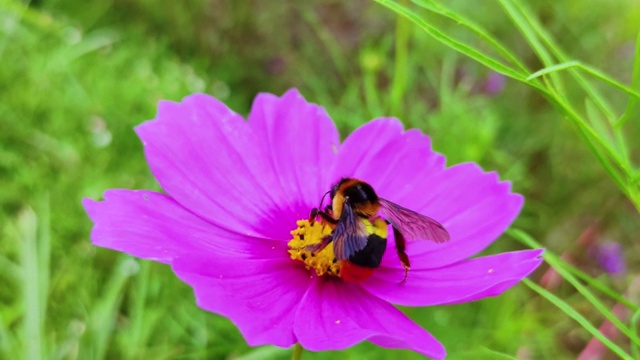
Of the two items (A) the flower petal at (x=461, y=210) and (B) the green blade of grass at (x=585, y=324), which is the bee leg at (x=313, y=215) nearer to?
(A) the flower petal at (x=461, y=210)

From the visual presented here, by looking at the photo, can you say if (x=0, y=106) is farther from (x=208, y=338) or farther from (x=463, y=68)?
(x=463, y=68)

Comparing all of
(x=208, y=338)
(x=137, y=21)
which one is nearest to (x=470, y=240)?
(x=208, y=338)

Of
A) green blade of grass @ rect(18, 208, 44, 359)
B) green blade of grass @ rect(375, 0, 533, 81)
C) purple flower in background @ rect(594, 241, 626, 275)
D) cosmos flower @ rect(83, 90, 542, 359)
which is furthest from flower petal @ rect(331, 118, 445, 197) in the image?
purple flower in background @ rect(594, 241, 626, 275)

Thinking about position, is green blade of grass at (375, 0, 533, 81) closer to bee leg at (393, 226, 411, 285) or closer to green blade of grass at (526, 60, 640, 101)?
green blade of grass at (526, 60, 640, 101)

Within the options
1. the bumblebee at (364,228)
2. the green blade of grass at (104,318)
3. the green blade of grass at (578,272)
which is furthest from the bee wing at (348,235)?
the green blade of grass at (104,318)

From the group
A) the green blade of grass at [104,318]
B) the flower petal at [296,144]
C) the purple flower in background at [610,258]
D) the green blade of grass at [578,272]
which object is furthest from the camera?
the purple flower in background at [610,258]

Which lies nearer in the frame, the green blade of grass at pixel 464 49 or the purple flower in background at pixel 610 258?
the green blade of grass at pixel 464 49
